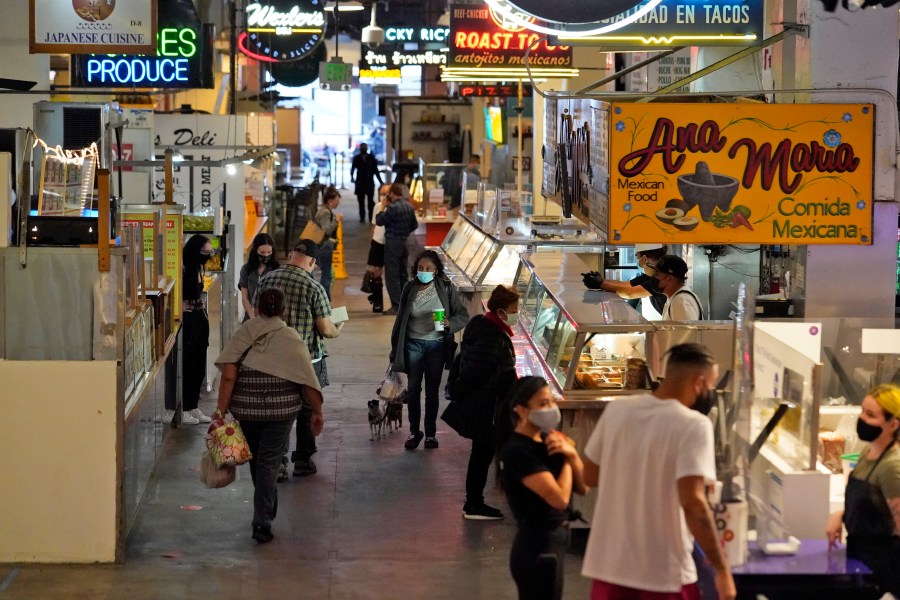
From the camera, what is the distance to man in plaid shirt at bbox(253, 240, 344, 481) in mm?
9961

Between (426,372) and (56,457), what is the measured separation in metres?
3.97

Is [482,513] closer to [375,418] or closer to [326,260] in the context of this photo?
[375,418]

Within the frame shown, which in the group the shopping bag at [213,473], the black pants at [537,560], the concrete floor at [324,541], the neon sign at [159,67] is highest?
the neon sign at [159,67]

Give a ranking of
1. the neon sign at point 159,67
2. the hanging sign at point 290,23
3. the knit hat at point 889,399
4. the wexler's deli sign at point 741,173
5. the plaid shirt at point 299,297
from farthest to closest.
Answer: the hanging sign at point 290,23 → the neon sign at point 159,67 → the plaid shirt at point 299,297 → the wexler's deli sign at point 741,173 → the knit hat at point 889,399

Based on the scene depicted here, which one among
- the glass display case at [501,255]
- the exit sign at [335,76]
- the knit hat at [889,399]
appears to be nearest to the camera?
the knit hat at [889,399]

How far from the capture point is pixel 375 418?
11.5m

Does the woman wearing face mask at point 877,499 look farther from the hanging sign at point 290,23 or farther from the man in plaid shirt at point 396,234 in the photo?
the hanging sign at point 290,23

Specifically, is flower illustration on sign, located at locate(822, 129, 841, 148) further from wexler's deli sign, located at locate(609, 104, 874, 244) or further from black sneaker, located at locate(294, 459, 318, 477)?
black sneaker, located at locate(294, 459, 318, 477)

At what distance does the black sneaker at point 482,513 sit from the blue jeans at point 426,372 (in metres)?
2.08

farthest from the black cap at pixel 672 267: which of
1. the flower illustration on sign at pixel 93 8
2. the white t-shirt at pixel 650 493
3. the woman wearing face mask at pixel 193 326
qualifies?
the flower illustration on sign at pixel 93 8

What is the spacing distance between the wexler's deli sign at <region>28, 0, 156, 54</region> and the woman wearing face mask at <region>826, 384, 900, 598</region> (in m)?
7.59

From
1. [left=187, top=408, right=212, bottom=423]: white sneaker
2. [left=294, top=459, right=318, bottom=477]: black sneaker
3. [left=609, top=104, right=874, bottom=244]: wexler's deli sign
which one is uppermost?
[left=609, top=104, right=874, bottom=244]: wexler's deli sign

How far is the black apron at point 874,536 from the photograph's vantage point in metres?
5.73

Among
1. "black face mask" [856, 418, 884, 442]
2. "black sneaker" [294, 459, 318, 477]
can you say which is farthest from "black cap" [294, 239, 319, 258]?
"black face mask" [856, 418, 884, 442]
